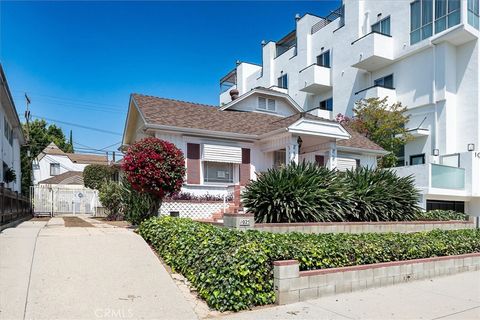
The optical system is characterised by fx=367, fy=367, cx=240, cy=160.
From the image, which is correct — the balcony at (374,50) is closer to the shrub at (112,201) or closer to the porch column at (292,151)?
the porch column at (292,151)

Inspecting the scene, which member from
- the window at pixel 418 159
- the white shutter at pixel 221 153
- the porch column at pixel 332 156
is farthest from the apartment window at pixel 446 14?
the white shutter at pixel 221 153

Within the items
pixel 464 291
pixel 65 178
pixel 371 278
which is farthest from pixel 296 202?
pixel 65 178

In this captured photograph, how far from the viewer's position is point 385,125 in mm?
21781

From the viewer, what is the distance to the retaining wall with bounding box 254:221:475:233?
9398 millimetres

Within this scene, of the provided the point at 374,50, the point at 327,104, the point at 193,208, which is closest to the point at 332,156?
the point at 193,208

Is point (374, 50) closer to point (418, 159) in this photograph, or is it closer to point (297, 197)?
point (418, 159)

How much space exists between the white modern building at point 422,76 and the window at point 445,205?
0.06 meters

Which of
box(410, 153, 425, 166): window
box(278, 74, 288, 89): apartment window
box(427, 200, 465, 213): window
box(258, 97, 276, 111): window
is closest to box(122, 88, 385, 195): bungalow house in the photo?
box(258, 97, 276, 111): window

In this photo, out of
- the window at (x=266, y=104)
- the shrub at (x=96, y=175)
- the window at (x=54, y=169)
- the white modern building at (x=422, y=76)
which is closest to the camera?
the white modern building at (x=422, y=76)

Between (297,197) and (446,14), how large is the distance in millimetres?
17553

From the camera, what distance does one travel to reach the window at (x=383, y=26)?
80.1 ft

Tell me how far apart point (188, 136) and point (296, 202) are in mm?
6516

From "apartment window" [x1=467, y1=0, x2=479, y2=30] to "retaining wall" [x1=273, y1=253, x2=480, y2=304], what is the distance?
671 inches

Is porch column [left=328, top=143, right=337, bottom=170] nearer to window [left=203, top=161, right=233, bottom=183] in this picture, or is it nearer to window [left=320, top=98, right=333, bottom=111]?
window [left=203, top=161, right=233, bottom=183]
